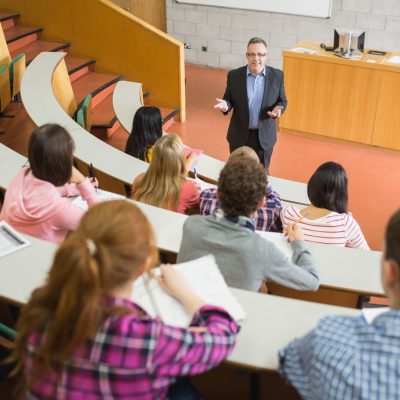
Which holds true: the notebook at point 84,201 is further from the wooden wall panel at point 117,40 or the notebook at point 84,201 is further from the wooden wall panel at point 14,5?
the wooden wall panel at point 14,5

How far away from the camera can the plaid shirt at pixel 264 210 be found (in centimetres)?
297

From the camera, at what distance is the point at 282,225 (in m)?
3.14

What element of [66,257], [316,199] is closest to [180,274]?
[66,257]

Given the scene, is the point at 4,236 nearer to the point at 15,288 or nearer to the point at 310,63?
the point at 15,288

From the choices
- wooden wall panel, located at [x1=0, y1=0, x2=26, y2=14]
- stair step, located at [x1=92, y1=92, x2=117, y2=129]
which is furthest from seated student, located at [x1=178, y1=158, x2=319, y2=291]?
wooden wall panel, located at [x1=0, y1=0, x2=26, y2=14]

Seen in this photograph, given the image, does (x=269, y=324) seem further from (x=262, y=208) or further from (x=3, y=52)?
(x=3, y=52)

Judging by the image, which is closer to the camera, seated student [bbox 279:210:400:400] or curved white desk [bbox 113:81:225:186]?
seated student [bbox 279:210:400:400]

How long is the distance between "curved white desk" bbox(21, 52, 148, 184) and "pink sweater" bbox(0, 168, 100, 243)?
3.13 ft

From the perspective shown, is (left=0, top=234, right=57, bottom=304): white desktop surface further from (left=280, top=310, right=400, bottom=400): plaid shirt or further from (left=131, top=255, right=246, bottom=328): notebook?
(left=280, top=310, right=400, bottom=400): plaid shirt

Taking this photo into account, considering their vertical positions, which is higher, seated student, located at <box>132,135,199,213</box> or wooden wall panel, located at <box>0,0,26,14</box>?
wooden wall panel, located at <box>0,0,26,14</box>

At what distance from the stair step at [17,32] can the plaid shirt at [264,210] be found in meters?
4.68

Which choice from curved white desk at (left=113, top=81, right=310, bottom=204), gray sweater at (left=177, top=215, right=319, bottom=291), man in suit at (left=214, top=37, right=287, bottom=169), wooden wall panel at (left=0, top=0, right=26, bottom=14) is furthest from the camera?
wooden wall panel at (left=0, top=0, right=26, bottom=14)

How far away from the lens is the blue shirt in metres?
4.55

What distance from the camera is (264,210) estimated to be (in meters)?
3.09
